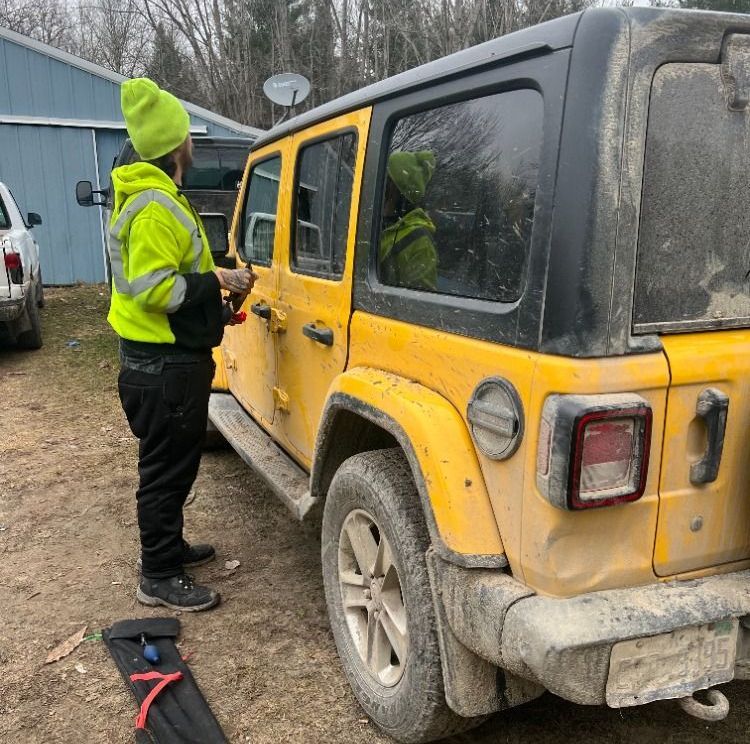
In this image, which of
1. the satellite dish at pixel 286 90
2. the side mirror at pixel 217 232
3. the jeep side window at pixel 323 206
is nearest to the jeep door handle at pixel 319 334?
the jeep side window at pixel 323 206

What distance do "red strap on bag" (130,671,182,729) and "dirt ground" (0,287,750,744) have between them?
62 millimetres

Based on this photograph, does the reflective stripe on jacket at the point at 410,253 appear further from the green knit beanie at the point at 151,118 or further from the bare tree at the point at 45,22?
the bare tree at the point at 45,22

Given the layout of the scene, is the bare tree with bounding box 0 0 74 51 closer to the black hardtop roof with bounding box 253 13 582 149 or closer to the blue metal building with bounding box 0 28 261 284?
the blue metal building with bounding box 0 28 261 284

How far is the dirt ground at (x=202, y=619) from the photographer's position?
252cm

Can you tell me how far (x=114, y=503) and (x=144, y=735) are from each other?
2189 millimetres

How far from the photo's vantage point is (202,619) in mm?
3211

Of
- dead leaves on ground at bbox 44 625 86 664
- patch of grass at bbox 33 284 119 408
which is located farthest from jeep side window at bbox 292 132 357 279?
patch of grass at bbox 33 284 119 408

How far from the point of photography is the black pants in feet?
10.1

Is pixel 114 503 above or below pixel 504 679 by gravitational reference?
below

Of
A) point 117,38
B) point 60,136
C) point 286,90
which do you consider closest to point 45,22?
point 117,38

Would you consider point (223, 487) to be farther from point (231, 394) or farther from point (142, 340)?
point (142, 340)

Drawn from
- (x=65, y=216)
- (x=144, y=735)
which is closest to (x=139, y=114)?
(x=144, y=735)

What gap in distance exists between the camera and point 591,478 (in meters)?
1.71

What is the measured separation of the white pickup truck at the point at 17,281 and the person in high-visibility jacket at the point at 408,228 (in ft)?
20.4
